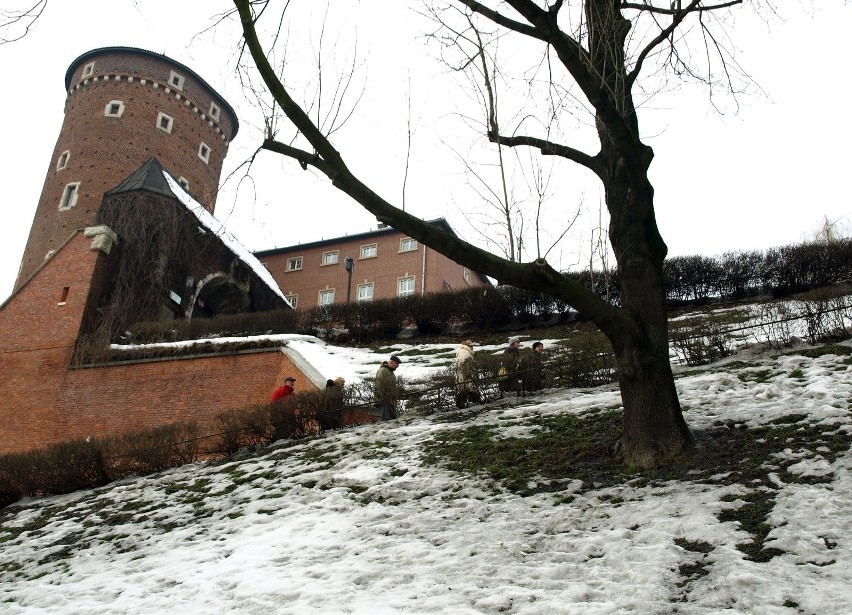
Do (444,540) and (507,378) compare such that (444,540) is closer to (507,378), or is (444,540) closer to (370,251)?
(507,378)

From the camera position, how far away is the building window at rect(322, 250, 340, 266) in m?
43.3

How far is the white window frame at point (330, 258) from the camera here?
43281 millimetres

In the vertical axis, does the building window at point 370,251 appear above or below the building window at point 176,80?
below

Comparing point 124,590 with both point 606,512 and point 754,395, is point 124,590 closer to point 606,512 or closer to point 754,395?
point 606,512

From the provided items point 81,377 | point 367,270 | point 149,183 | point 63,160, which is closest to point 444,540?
point 81,377

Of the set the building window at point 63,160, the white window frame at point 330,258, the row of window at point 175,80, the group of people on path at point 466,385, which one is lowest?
the group of people on path at point 466,385

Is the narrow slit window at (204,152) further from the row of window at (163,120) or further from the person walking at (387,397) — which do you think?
the person walking at (387,397)

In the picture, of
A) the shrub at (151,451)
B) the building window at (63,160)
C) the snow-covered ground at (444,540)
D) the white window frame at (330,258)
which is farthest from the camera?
the white window frame at (330,258)

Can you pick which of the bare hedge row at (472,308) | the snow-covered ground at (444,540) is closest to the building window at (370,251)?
the bare hedge row at (472,308)

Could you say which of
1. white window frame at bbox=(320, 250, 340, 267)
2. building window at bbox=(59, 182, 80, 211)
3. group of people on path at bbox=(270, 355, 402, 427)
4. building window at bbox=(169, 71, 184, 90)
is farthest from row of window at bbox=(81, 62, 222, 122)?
group of people on path at bbox=(270, 355, 402, 427)

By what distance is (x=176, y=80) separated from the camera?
3872 centimetres

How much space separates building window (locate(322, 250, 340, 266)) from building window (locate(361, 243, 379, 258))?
1865mm

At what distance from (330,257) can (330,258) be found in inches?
2.4

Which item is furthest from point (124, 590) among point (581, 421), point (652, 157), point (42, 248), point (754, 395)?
point (42, 248)
